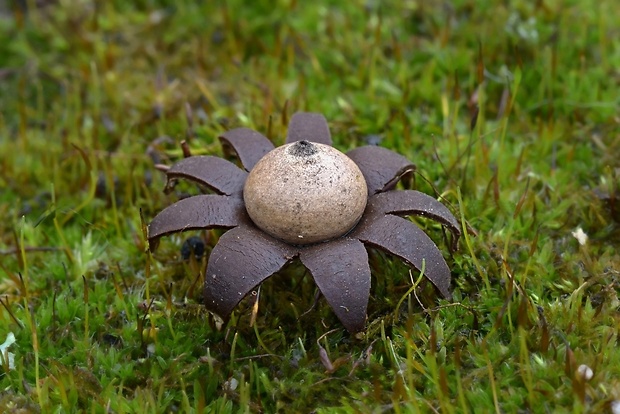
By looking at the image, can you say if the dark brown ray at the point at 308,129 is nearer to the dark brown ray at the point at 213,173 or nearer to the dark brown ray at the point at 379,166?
the dark brown ray at the point at 379,166

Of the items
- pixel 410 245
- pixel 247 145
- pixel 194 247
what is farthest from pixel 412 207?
pixel 194 247

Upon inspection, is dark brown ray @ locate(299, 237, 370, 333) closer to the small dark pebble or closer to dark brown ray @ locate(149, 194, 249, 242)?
dark brown ray @ locate(149, 194, 249, 242)

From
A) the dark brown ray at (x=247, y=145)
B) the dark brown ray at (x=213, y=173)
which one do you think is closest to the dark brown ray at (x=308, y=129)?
the dark brown ray at (x=247, y=145)

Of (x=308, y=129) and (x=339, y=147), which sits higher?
(x=308, y=129)

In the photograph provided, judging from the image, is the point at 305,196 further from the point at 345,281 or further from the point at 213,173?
the point at 213,173

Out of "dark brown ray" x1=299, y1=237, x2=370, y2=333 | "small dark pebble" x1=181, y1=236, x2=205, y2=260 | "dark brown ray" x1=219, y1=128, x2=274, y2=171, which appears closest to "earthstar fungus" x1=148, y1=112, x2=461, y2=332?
"dark brown ray" x1=299, y1=237, x2=370, y2=333

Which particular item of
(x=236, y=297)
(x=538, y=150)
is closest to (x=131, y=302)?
(x=236, y=297)
